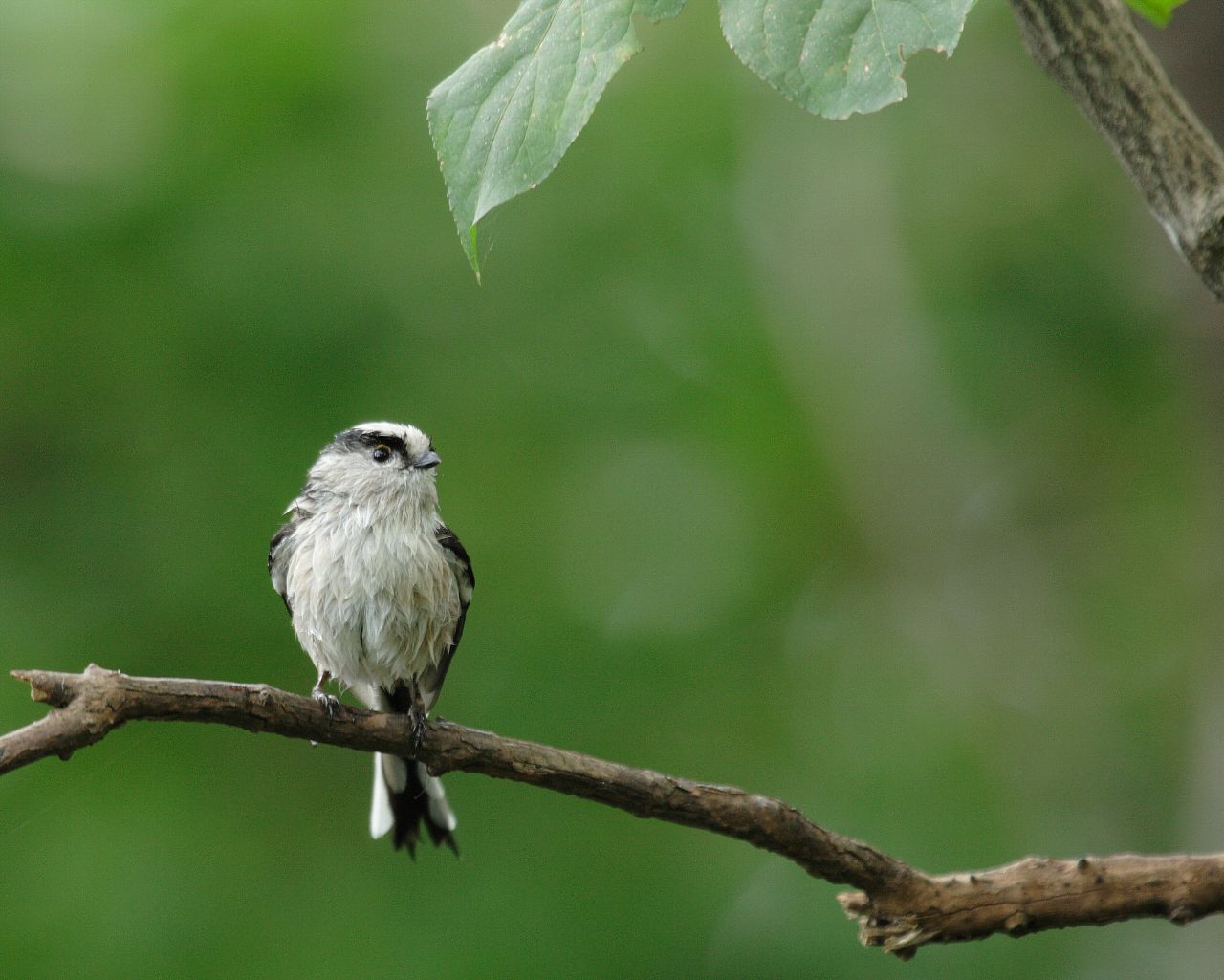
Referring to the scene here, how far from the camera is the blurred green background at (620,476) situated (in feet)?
25.7

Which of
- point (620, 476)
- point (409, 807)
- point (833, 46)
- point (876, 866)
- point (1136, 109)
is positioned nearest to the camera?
point (833, 46)

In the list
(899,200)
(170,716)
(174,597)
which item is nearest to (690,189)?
(899,200)

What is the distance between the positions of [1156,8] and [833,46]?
2.65ft

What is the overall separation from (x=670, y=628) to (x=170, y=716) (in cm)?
665

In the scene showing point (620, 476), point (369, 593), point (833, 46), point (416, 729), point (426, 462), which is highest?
point (620, 476)

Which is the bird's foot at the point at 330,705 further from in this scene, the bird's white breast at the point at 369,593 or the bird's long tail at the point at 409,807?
the bird's long tail at the point at 409,807

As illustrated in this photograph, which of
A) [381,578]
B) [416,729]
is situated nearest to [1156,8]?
[416,729]

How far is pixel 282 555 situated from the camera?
5.39 m

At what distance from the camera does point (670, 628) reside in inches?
372

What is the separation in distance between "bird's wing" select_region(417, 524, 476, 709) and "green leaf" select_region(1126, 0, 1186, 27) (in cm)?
354

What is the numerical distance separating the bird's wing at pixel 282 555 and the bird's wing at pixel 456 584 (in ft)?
2.09

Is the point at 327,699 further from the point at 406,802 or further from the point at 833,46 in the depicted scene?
the point at 833,46

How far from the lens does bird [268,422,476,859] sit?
4.94m

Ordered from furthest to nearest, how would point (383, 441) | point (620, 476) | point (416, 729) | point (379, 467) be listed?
point (620, 476) < point (383, 441) < point (379, 467) < point (416, 729)
